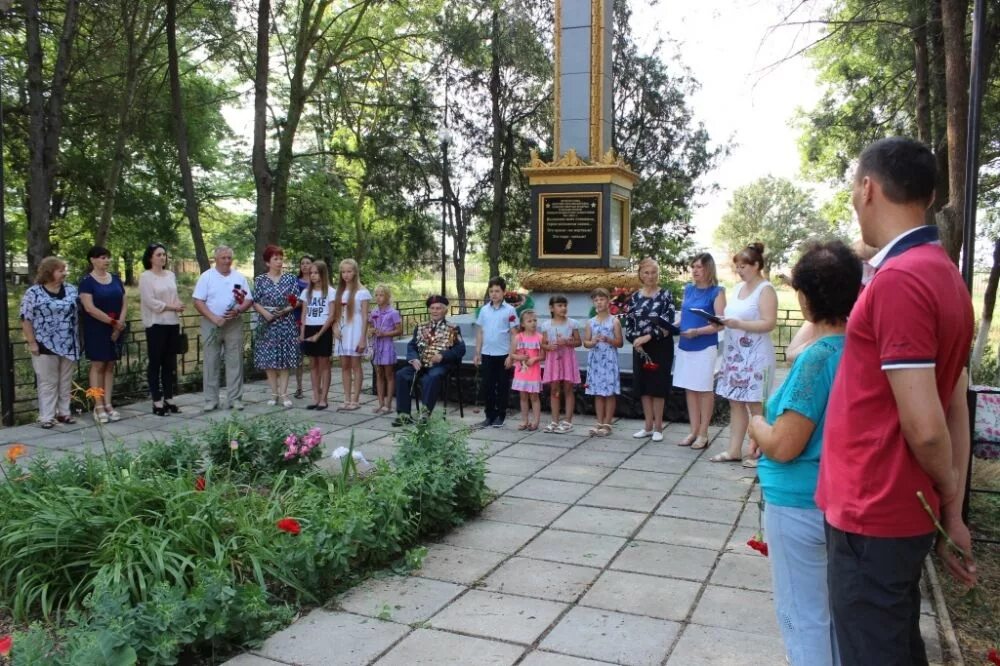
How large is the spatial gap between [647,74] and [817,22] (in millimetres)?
9491

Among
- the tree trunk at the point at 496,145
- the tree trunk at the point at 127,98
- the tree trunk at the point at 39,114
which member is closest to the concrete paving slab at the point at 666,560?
the tree trunk at the point at 39,114

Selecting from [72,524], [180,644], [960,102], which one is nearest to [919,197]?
[180,644]

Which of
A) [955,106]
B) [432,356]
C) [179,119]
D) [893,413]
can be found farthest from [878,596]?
Answer: [179,119]

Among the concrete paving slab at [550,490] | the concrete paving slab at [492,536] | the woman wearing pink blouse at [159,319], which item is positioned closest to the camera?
the concrete paving slab at [492,536]

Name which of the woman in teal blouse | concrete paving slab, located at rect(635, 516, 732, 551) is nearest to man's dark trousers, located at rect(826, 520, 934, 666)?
the woman in teal blouse

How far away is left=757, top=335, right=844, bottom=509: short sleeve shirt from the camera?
2.15 meters

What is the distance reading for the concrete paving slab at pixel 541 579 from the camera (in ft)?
12.0

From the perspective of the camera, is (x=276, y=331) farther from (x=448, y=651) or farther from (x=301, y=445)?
(x=448, y=651)

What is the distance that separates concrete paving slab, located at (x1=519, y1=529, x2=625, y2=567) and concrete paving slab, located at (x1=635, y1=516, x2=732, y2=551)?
23cm

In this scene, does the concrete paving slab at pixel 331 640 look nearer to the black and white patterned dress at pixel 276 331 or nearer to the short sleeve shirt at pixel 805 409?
the short sleeve shirt at pixel 805 409

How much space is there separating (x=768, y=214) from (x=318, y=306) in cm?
5716

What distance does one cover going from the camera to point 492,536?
448 centimetres

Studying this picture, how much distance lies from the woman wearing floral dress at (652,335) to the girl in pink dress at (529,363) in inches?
35.6

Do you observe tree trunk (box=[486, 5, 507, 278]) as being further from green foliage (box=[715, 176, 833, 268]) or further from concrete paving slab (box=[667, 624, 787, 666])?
green foliage (box=[715, 176, 833, 268])
